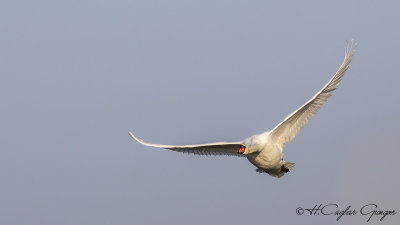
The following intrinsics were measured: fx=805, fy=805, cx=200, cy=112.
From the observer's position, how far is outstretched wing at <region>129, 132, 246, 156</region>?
42.4 metres

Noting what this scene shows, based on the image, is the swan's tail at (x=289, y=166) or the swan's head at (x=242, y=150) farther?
the swan's tail at (x=289, y=166)

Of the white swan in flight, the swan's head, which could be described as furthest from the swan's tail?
the swan's head

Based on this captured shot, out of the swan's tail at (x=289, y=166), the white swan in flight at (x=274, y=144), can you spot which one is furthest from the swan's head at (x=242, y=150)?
the swan's tail at (x=289, y=166)

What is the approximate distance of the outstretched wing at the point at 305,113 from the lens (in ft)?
144

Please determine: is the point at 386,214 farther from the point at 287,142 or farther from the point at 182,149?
the point at 182,149

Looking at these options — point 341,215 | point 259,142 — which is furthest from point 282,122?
point 341,215

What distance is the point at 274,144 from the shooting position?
144ft

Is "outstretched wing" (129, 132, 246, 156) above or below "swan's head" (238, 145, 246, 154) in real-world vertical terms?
above

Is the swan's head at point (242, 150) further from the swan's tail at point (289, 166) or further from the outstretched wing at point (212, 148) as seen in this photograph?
the swan's tail at point (289, 166)

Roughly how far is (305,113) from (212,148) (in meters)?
5.58

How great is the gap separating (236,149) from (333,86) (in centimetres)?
644

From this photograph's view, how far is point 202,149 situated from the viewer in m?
43.8

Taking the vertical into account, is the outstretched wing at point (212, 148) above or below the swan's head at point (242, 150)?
above

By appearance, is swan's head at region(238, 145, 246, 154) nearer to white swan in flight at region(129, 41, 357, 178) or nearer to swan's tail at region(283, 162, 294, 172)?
white swan in flight at region(129, 41, 357, 178)
